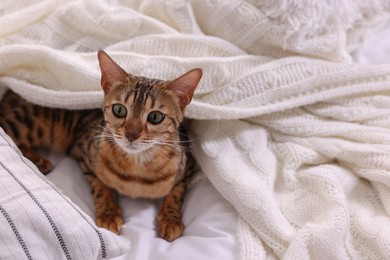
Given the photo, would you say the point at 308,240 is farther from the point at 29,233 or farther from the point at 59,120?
the point at 59,120

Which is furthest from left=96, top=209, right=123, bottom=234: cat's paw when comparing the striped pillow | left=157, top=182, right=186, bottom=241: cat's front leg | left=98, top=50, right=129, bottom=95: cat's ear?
left=98, top=50, right=129, bottom=95: cat's ear

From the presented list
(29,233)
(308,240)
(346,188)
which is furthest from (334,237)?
(29,233)

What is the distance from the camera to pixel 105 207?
1.20m

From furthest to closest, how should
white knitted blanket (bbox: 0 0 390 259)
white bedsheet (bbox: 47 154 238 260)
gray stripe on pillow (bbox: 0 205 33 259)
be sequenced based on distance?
1. white knitted blanket (bbox: 0 0 390 259)
2. white bedsheet (bbox: 47 154 238 260)
3. gray stripe on pillow (bbox: 0 205 33 259)

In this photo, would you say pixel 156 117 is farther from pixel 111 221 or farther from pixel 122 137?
pixel 111 221

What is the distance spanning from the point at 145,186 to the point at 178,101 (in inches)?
10.6

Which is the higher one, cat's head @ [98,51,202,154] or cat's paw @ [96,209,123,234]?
cat's head @ [98,51,202,154]

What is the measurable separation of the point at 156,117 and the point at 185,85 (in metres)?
0.11

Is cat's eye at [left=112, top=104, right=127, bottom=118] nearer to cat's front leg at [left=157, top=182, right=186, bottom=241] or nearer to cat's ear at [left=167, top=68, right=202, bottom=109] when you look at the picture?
cat's ear at [left=167, top=68, right=202, bottom=109]

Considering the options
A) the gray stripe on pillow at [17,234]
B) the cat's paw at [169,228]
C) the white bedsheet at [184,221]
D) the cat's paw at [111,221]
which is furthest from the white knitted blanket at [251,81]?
the gray stripe on pillow at [17,234]

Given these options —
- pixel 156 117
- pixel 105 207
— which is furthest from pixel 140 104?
pixel 105 207

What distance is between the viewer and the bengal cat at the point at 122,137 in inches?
43.6

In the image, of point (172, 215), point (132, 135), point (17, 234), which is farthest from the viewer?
point (172, 215)

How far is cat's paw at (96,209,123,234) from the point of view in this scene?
1.13 meters
